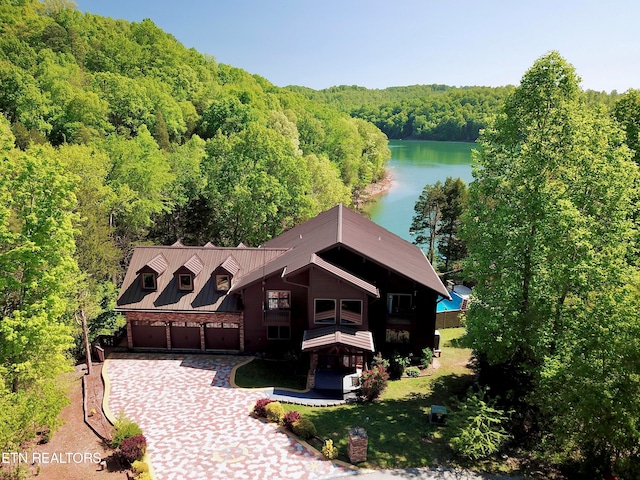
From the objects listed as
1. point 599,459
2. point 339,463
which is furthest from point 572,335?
point 339,463

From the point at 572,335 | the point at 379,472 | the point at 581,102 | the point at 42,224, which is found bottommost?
the point at 379,472

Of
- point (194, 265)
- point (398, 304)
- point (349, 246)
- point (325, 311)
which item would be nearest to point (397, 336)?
point (398, 304)

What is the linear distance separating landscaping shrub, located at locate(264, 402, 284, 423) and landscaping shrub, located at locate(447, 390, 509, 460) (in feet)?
24.0

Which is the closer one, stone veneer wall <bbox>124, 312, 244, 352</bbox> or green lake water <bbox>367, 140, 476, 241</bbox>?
stone veneer wall <bbox>124, 312, 244, 352</bbox>

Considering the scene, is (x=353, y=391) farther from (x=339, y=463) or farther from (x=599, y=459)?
(x=599, y=459)

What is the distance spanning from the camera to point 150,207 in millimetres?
37625

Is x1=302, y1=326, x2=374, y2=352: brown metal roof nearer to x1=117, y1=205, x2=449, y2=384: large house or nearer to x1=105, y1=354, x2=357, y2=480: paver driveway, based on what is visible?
x1=117, y1=205, x2=449, y2=384: large house

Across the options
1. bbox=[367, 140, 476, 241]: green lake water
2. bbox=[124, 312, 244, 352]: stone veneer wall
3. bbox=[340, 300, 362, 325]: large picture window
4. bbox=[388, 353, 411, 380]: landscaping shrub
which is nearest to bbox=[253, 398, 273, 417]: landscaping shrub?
bbox=[340, 300, 362, 325]: large picture window

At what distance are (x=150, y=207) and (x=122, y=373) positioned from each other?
54.2 feet

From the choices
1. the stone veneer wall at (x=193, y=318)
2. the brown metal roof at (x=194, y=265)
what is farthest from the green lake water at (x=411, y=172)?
the stone veneer wall at (x=193, y=318)

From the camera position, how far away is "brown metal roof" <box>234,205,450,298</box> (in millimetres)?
25703

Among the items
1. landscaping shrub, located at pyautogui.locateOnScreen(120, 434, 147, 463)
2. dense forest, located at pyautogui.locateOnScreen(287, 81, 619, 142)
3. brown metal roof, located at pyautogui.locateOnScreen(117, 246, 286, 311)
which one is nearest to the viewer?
landscaping shrub, located at pyautogui.locateOnScreen(120, 434, 147, 463)

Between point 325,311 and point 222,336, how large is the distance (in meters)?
7.20

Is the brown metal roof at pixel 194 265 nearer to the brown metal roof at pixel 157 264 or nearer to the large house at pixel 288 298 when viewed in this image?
the large house at pixel 288 298
